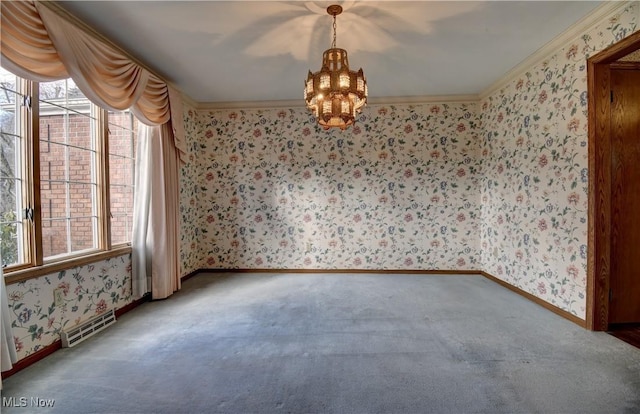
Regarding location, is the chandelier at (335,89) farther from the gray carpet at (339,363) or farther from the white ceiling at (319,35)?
the gray carpet at (339,363)

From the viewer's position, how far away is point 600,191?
85.1 inches

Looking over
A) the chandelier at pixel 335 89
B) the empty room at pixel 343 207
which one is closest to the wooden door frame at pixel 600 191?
the empty room at pixel 343 207

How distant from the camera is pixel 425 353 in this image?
6.20ft

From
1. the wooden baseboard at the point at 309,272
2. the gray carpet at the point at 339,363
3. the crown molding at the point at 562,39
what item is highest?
the crown molding at the point at 562,39

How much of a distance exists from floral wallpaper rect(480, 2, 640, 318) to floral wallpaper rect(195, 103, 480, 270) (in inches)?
19.5

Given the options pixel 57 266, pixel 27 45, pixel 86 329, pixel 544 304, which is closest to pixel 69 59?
pixel 27 45

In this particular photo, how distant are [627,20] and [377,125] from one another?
2.39m

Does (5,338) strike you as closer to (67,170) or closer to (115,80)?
(67,170)

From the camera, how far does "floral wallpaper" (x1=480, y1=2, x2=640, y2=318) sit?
2291 millimetres

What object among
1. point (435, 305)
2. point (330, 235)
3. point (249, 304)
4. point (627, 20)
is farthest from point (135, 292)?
point (627, 20)

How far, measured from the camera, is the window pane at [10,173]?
68.7 inches

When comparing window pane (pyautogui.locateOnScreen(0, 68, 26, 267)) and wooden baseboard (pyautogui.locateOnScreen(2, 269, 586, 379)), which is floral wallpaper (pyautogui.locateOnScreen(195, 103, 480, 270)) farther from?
window pane (pyautogui.locateOnScreen(0, 68, 26, 267))

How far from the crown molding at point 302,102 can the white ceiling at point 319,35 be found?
51 centimetres

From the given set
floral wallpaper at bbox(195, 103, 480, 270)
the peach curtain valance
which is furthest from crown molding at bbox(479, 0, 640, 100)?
the peach curtain valance
